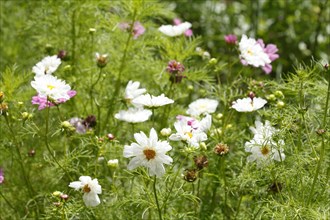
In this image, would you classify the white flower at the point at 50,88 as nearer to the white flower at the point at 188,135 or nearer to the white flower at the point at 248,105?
the white flower at the point at 188,135

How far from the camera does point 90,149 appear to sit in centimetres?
193

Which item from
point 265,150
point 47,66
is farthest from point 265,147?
point 47,66

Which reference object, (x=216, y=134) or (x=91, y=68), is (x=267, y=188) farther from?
(x=91, y=68)

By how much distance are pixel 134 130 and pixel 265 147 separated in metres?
0.53

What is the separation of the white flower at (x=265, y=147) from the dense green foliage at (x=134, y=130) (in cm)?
2

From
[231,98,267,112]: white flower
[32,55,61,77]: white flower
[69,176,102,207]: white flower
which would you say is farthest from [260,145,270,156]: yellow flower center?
[32,55,61,77]: white flower

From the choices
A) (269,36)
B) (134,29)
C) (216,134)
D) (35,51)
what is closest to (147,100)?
(216,134)

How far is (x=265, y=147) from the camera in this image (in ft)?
5.29

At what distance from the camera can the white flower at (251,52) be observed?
6.10 ft

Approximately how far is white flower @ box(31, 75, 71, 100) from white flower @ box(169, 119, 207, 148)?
313 millimetres

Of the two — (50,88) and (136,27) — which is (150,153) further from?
(136,27)

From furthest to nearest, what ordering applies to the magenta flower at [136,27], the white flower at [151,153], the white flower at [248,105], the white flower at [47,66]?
the magenta flower at [136,27] < the white flower at [47,66] < the white flower at [248,105] < the white flower at [151,153]

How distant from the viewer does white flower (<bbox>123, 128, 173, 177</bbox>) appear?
4.75ft

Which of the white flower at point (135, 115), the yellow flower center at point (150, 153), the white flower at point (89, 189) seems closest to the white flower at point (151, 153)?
the yellow flower center at point (150, 153)
